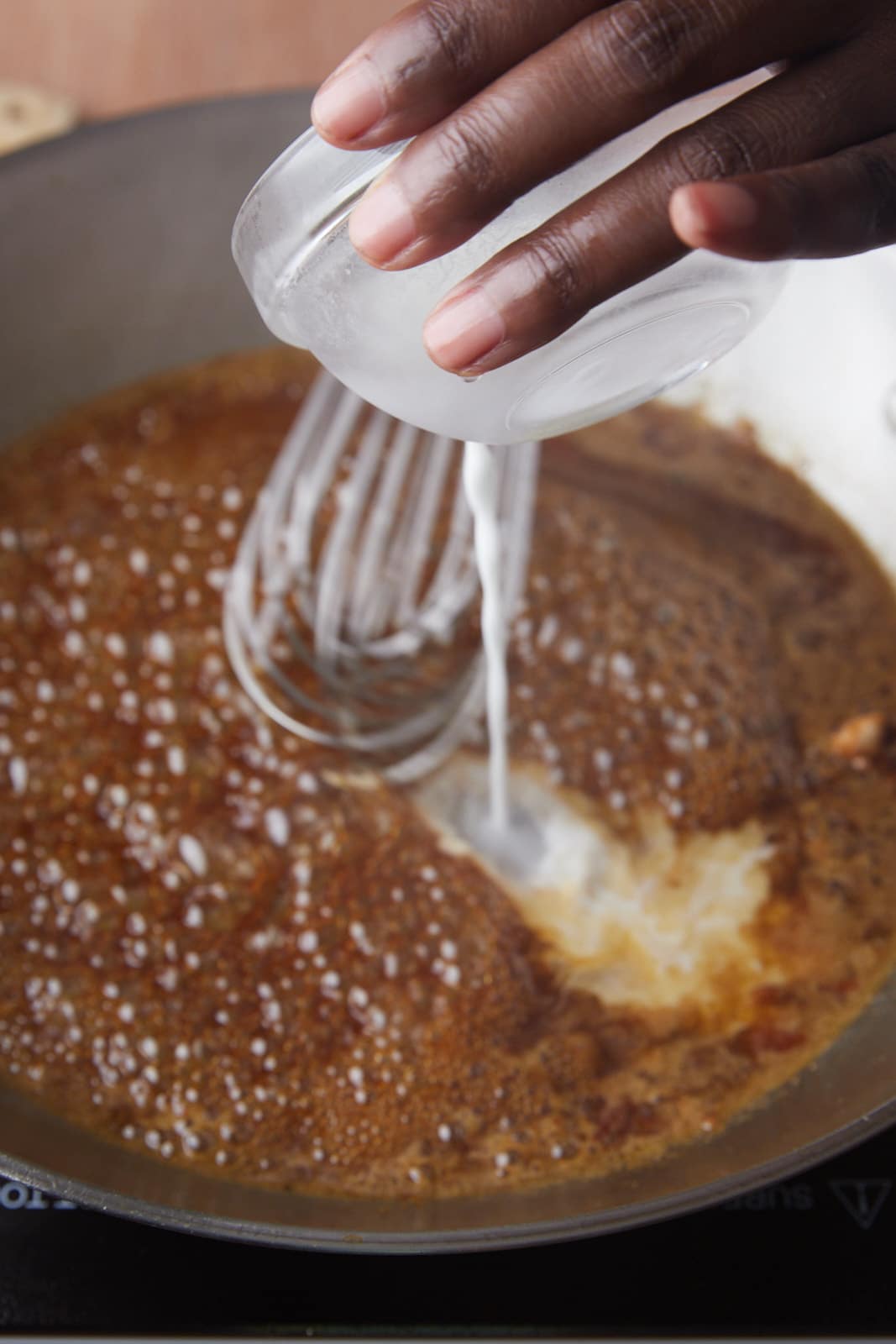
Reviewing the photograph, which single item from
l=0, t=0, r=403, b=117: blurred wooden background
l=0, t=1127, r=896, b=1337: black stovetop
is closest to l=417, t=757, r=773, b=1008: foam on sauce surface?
l=0, t=1127, r=896, b=1337: black stovetop

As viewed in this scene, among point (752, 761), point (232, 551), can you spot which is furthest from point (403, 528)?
point (752, 761)

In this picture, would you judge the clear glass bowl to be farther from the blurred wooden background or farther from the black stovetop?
the blurred wooden background

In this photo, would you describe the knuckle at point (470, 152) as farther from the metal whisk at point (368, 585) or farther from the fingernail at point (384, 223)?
the metal whisk at point (368, 585)

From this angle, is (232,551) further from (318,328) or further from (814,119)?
(814,119)

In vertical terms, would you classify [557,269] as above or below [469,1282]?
above

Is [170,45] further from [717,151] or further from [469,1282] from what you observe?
[469,1282]

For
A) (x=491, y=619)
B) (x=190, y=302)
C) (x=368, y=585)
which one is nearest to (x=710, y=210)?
(x=491, y=619)

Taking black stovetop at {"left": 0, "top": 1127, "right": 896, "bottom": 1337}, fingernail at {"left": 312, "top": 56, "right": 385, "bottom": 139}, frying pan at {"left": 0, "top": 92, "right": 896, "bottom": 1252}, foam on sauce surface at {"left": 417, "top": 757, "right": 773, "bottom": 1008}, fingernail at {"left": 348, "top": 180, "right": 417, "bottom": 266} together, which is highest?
frying pan at {"left": 0, "top": 92, "right": 896, "bottom": 1252}
